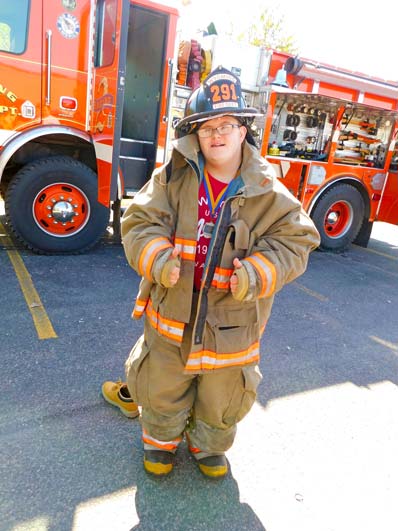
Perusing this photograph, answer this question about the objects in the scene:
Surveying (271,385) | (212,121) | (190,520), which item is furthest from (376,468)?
(212,121)

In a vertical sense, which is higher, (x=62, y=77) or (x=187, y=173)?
(x=62, y=77)

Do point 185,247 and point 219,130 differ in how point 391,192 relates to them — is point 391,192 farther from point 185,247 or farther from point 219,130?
point 185,247

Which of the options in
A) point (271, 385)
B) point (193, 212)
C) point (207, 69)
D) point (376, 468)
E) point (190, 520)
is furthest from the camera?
point (207, 69)

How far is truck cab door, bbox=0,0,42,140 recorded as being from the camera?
3938 millimetres

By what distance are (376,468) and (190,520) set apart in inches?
39.8

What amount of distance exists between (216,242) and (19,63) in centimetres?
A: 344

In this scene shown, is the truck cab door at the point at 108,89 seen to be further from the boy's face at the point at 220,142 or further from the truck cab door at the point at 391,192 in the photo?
the truck cab door at the point at 391,192

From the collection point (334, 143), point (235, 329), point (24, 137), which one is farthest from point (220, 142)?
point (334, 143)

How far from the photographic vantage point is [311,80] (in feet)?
19.6

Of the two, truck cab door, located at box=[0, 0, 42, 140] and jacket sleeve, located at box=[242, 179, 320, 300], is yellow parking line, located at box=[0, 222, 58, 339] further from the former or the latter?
jacket sleeve, located at box=[242, 179, 320, 300]

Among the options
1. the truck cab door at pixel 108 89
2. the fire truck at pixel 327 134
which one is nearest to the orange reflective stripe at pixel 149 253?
the truck cab door at pixel 108 89

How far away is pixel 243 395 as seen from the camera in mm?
1843

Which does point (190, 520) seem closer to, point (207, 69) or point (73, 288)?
point (73, 288)

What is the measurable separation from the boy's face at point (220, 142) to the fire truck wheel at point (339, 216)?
4627mm
